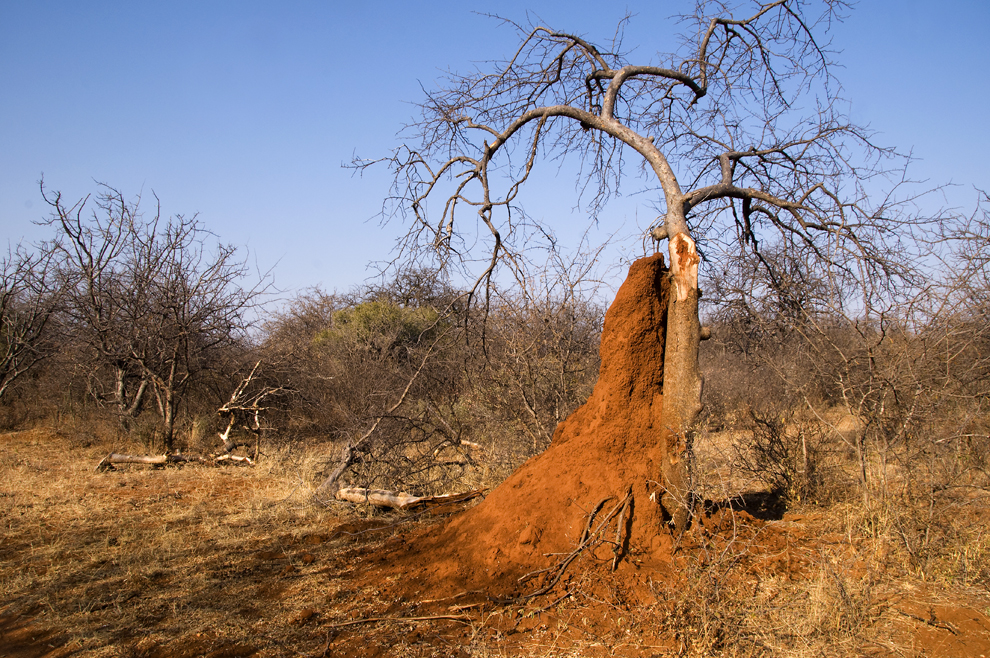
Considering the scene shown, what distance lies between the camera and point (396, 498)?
22.1 ft

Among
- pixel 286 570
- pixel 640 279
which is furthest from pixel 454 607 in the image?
pixel 640 279

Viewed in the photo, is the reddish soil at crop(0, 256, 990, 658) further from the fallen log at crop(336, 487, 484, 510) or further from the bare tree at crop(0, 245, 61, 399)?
the bare tree at crop(0, 245, 61, 399)

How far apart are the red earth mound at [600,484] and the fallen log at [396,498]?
62.3 inches

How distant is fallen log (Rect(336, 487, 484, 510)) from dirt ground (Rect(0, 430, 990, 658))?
0.94ft

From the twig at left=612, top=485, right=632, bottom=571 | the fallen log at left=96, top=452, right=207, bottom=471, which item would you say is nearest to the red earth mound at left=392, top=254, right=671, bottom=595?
the twig at left=612, top=485, right=632, bottom=571

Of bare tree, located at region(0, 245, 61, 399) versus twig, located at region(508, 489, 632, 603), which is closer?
twig, located at region(508, 489, 632, 603)

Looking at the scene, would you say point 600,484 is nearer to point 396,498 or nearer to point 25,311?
point 396,498

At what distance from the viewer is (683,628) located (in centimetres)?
338

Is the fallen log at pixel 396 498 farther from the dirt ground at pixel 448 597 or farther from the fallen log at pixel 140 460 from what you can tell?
the fallen log at pixel 140 460

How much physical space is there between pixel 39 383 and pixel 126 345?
507cm

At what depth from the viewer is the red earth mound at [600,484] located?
14.0ft

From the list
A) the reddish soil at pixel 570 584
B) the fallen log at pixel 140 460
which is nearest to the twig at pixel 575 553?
the reddish soil at pixel 570 584

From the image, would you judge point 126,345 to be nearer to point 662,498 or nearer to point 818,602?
point 662,498

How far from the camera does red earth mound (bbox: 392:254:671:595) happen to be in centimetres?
427
